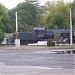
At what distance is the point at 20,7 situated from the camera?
10662 cm

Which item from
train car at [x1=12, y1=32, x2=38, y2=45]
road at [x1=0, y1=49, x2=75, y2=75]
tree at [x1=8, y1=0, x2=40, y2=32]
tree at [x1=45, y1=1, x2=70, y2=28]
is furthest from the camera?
tree at [x1=8, y1=0, x2=40, y2=32]

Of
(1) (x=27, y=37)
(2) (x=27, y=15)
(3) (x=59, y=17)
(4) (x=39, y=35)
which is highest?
(2) (x=27, y=15)

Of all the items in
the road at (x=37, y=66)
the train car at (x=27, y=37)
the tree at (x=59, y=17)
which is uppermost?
the tree at (x=59, y=17)

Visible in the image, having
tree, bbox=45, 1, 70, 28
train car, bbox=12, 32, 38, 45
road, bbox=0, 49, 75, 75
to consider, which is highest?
tree, bbox=45, 1, 70, 28

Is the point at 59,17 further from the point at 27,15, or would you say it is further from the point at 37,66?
the point at 37,66

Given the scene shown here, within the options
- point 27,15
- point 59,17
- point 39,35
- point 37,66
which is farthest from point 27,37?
point 37,66

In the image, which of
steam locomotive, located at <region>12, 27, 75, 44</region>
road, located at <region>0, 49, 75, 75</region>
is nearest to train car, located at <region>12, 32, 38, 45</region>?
steam locomotive, located at <region>12, 27, 75, 44</region>

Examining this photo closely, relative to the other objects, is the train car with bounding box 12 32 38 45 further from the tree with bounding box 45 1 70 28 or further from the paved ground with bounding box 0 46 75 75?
the paved ground with bounding box 0 46 75 75

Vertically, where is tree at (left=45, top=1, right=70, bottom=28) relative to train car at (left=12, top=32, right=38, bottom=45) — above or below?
above

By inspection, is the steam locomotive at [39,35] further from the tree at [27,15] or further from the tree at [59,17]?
the tree at [27,15]

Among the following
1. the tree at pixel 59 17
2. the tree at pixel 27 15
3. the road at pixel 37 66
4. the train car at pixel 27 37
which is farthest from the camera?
the tree at pixel 27 15

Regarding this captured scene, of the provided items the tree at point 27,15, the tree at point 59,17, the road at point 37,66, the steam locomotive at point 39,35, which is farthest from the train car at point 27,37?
the road at point 37,66

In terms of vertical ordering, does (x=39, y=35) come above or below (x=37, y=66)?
above

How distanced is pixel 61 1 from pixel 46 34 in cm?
2678
